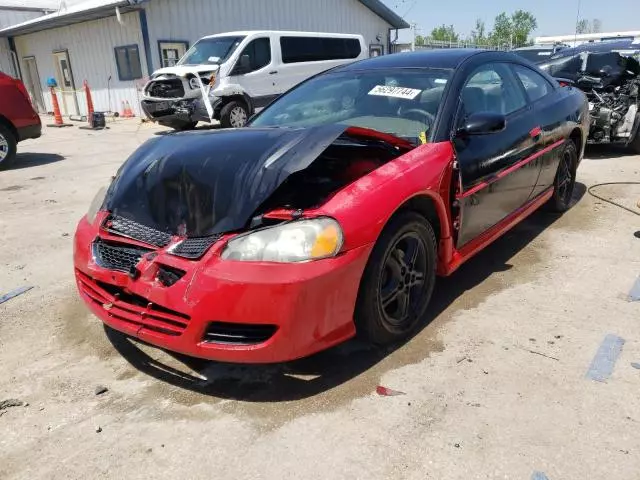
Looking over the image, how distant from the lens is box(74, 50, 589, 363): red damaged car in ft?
7.28

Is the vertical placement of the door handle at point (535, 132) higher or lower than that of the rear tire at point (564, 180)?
higher

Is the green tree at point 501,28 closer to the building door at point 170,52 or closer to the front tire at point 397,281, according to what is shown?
the building door at point 170,52

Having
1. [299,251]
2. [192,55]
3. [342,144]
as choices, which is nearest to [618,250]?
[342,144]

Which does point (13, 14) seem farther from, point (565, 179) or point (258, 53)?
point (565, 179)

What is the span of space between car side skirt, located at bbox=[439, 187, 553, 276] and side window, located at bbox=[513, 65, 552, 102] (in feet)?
2.66

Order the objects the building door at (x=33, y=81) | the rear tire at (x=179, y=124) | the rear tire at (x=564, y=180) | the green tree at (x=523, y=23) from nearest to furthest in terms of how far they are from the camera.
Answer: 1. the rear tire at (x=564, y=180)
2. the rear tire at (x=179, y=124)
3. the building door at (x=33, y=81)
4. the green tree at (x=523, y=23)

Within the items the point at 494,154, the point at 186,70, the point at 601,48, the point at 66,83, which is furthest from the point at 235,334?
the point at 66,83

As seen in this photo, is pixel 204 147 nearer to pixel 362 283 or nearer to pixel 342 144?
pixel 342 144

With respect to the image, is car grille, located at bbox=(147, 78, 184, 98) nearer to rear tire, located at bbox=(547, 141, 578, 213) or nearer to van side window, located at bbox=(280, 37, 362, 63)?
van side window, located at bbox=(280, 37, 362, 63)

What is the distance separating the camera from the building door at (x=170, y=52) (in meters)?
15.4

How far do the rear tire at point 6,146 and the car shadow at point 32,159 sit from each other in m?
0.12

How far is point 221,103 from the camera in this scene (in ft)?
36.5

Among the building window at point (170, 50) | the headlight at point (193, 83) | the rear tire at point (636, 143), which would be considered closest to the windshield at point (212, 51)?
the headlight at point (193, 83)

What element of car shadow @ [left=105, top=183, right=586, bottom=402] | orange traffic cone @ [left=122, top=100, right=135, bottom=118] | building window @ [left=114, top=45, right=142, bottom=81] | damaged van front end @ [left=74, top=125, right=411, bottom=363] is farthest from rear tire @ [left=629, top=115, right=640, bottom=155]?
orange traffic cone @ [left=122, top=100, right=135, bottom=118]
